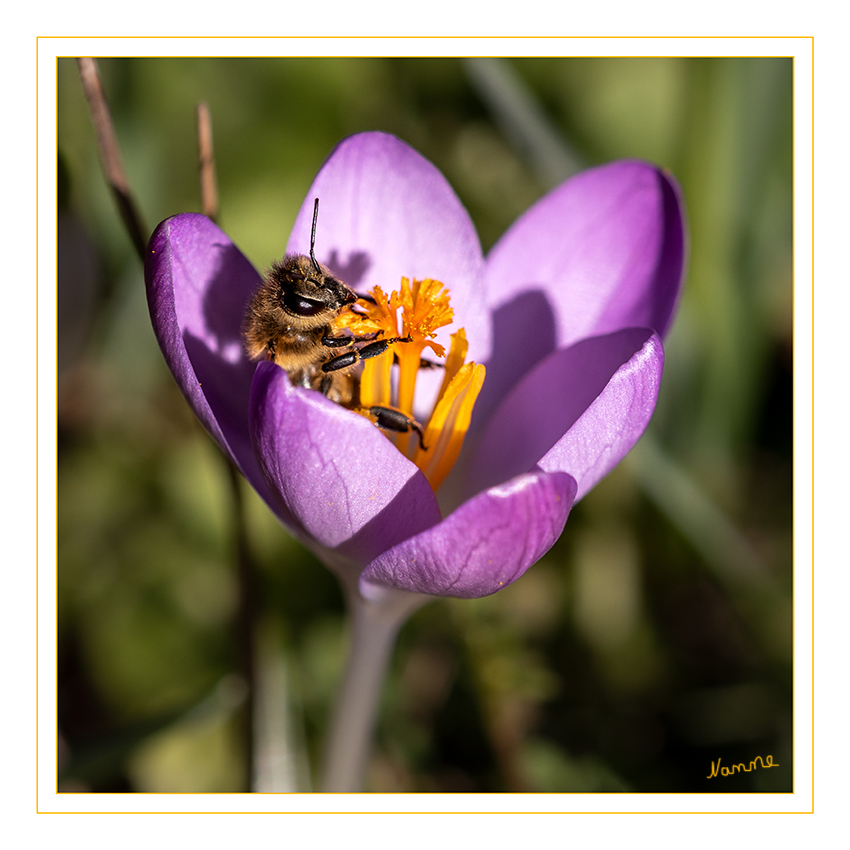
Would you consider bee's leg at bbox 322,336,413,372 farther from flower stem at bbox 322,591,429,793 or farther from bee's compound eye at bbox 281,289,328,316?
flower stem at bbox 322,591,429,793

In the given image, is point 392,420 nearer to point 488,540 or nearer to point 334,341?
point 334,341

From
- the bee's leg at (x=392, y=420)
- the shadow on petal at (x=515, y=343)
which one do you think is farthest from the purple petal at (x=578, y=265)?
the bee's leg at (x=392, y=420)

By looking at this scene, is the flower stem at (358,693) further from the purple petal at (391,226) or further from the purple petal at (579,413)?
the purple petal at (391,226)

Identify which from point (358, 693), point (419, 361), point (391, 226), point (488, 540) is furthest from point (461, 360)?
point (358, 693)

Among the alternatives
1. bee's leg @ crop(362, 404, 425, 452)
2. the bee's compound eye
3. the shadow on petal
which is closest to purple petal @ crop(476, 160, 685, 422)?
the shadow on petal

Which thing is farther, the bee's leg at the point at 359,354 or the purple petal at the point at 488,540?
the bee's leg at the point at 359,354
